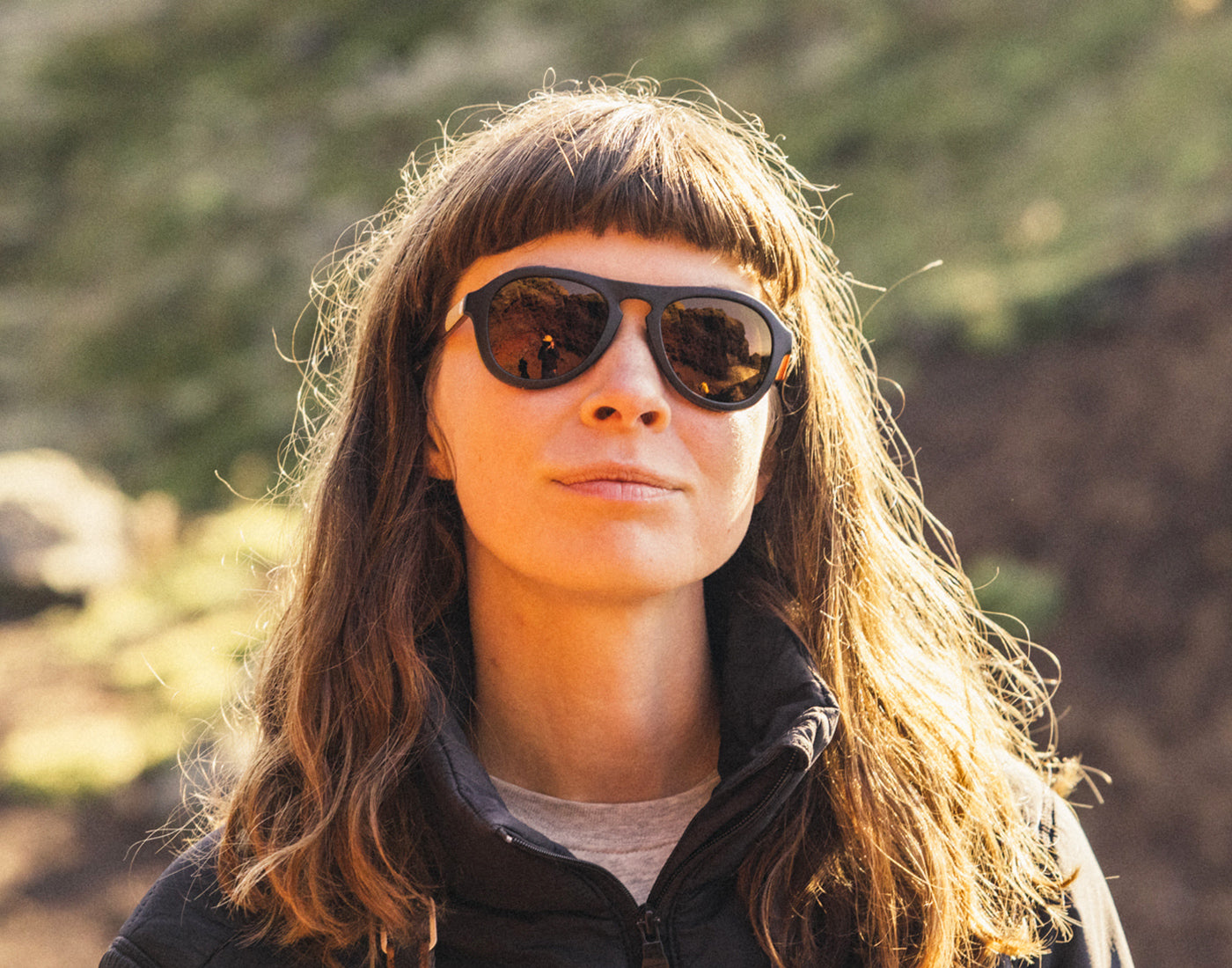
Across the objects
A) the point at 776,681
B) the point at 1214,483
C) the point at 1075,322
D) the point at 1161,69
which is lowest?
the point at 776,681

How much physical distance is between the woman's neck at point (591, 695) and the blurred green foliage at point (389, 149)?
12.8 feet

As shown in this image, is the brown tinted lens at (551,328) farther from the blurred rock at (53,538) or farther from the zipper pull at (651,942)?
the blurred rock at (53,538)

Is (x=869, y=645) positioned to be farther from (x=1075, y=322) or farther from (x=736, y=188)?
(x=1075, y=322)

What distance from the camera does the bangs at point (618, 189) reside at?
6.18 feet

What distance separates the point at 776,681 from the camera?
1.99 metres

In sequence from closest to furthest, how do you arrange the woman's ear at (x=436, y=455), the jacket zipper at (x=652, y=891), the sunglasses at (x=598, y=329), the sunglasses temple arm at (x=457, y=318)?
the jacket zipper at (x=652, y=891), the sunglasses at (x=598, y=329), the sunglasses temple arm at (x=457, y=318), the woman's ear at (x=436, y=455)

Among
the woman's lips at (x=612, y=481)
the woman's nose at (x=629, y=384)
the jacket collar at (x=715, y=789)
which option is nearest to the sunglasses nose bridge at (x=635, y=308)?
the woman's nose at (x=629, y=384)

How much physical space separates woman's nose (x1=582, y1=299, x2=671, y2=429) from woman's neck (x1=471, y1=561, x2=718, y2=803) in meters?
0.31

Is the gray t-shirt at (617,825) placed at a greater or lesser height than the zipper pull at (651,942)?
greater

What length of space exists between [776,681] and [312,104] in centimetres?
1325

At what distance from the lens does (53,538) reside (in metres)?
8.48

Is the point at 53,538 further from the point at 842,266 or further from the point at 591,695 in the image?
the point at 591,695

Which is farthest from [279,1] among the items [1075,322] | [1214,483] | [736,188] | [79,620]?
[736,188]

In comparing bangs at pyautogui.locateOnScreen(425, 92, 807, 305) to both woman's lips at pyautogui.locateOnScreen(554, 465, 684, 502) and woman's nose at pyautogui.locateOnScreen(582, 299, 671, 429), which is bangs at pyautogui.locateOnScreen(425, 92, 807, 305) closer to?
woman's nose at pyautogui.locateOnScreen(582, 299, 671, 429)
